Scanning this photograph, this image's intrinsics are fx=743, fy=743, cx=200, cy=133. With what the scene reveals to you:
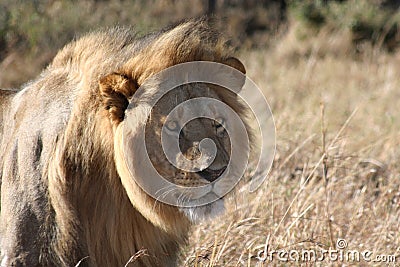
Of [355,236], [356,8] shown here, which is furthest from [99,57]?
[356,8]

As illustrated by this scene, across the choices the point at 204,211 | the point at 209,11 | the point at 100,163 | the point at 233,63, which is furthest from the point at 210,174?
the point at 209,11

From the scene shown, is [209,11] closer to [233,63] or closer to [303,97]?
[303,97]

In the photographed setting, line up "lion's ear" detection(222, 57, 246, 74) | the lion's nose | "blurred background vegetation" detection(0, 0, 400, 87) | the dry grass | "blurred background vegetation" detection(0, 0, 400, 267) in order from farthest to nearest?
"blurred background vegetation" detection(0, 0, 400, 87)
"blurred background vegetation" detection(0, 0, 400, 267)
the dry grass
"lion's ear" detection(222, 57, 246, 74)
the lion's nose

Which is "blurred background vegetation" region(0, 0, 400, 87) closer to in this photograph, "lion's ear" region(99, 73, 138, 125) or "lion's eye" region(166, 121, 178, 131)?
"lion's ear" region(99, 73, 138, 125)

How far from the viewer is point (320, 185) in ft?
16.2

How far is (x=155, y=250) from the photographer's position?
3.66 meters

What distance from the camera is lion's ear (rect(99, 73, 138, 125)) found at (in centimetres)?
332

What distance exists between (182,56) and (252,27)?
12211 millimetres

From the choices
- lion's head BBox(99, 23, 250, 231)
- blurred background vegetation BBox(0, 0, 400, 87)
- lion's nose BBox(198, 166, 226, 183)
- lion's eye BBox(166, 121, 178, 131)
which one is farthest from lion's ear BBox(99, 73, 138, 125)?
blurred background vegetation BBox(0, 0, 400, 87)

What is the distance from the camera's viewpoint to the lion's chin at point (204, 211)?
3338 mm

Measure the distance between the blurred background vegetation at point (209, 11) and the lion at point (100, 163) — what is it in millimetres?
6079

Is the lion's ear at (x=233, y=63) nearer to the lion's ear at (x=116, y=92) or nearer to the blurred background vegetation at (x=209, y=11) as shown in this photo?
the lion's ear at (x=116, y=92)

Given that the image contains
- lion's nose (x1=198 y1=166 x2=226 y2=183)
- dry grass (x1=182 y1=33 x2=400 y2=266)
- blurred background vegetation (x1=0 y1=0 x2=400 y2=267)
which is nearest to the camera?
lion's nose (x1=198 y1=166 x2=226 y2=183)

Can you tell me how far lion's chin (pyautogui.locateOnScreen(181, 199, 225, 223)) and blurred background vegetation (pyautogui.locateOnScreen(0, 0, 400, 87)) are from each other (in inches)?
254
